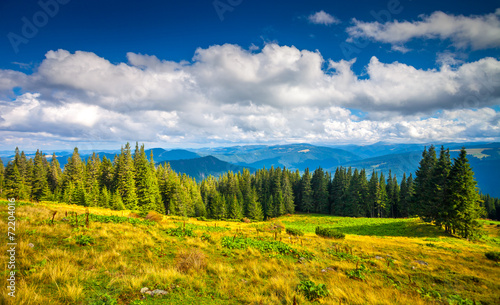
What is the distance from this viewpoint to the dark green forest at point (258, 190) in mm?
30234

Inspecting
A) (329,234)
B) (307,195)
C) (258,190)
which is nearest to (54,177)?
(258,190)

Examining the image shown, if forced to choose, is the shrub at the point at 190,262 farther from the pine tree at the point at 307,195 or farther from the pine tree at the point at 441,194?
the pine tree at the point at 307,195

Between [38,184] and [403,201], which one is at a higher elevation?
[38,184]

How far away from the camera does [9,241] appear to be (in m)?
7.85

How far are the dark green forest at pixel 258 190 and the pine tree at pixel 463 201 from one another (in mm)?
98

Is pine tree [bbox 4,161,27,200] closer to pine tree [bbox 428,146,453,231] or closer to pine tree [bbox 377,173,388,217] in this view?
pine tree [bbox 428,146,453,231]

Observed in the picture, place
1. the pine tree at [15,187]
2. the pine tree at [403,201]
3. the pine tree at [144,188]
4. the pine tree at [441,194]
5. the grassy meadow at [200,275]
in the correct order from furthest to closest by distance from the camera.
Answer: the pine tree at [403,201]
the pine tree at [15,187]
the pine tree at [144,188]
the pine tree at [441,194]
the grassy meadow at [200,275]

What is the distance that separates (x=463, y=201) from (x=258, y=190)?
6243 centimetres

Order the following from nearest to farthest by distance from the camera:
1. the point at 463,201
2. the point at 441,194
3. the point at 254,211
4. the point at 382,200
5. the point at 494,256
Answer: the point at 494,256 < the point at 463,201 < the point at 441,194 < the point at 254,211 < the point at 382,200

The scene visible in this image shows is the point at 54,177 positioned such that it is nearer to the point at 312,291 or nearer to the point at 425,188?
the point at 312,291

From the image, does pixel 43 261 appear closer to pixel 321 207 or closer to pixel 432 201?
pixel 432 201

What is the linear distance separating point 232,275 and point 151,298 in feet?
10.5

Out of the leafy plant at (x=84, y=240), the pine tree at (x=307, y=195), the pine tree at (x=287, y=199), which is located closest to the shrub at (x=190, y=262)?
the leafy plant at (x=84, y=240)

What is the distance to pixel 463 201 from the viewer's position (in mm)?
28172
